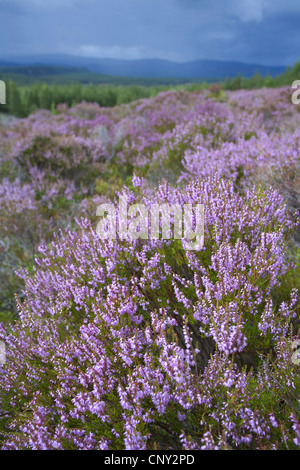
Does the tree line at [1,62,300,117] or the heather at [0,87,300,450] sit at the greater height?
the tree line at [1,62,300,117]

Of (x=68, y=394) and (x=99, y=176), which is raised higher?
(x=99, y=176)

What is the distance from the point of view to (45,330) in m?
2.52

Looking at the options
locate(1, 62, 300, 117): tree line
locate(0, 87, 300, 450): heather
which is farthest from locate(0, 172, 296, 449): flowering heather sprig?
locate(1, 62, 300, 117): tree line

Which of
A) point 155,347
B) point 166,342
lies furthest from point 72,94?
point 166,342

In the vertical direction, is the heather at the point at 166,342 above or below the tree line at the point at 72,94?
below

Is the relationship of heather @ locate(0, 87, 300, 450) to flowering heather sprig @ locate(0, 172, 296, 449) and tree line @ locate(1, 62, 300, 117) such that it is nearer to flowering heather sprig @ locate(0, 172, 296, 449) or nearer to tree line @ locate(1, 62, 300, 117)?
flowering heather sprig @ locate(0, 172, 296, 449)

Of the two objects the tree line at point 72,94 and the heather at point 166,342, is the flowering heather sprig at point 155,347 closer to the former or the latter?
the heather at point 166,342

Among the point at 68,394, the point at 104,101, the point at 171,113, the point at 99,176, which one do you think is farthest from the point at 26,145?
the point at 104,101

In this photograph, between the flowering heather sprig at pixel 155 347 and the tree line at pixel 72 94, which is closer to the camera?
the flowering heather sprig at pixel 155 347

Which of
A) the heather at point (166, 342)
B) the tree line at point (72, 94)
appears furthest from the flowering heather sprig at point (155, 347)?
the tree line at point (72, 94)

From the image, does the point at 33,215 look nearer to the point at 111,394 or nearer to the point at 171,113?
the point at 111,394
